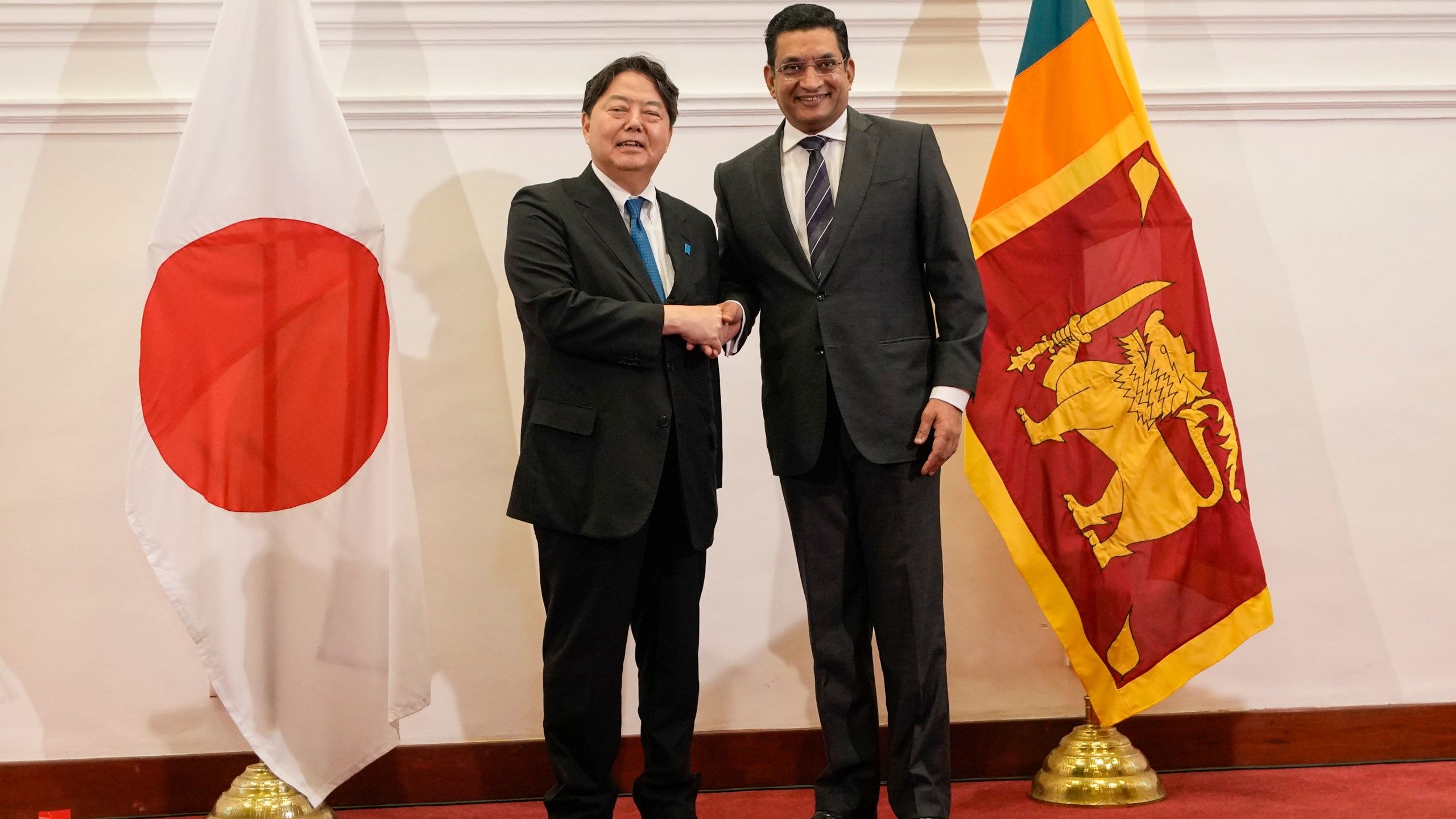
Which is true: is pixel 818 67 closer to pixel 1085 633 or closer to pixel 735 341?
pixel 735 341

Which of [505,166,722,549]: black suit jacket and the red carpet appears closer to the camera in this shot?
[505,166,722,549]: black suit jacket

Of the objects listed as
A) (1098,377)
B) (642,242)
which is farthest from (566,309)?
(1098,377)

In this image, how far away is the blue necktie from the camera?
2309 millimetres

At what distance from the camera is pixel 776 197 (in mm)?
2340

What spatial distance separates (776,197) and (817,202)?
0.27ft

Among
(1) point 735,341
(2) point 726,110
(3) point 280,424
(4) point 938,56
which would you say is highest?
(4) point 938,56

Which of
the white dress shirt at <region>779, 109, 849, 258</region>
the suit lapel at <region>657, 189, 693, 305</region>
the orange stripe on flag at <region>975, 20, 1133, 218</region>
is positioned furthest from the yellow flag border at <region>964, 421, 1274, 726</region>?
the suit lapel at <region>657, 189, 693, 305</region>

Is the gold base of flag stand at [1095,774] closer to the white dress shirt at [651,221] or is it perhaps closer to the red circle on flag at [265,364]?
the white dress shirt at [651,221]

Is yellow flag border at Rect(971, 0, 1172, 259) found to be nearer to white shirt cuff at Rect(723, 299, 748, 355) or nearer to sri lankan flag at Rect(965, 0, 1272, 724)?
sri lankan flag at Rect(965, 0, 1272, 724)

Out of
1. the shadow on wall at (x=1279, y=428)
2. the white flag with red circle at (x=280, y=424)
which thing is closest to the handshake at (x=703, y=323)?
the white flag with red circle at (x=280, y=424)

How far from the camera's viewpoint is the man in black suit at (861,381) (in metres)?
2.23

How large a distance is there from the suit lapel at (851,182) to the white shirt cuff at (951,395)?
1.01 feet

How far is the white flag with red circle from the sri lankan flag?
1363mm

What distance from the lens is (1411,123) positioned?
309 cm
